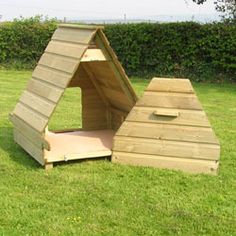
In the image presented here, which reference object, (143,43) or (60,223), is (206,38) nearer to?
(143,43)

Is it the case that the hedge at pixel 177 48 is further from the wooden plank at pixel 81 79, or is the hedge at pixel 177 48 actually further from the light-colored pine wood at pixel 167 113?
the light-colored pine wood at pixel 167 113

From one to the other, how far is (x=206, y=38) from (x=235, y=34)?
0.90m

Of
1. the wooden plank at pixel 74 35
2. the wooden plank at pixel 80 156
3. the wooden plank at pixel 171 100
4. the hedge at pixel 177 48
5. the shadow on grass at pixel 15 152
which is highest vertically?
the wooden plank at pixel 74 35

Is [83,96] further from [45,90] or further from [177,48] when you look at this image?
[177,48]

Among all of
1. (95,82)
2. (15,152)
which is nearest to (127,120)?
(95,82)

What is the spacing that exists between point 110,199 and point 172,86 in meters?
1.61

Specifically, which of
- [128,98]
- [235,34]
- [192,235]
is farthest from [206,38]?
[192,235]

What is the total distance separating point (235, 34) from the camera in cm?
1436

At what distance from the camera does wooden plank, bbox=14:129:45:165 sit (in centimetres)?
552

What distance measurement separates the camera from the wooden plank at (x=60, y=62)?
5.34m

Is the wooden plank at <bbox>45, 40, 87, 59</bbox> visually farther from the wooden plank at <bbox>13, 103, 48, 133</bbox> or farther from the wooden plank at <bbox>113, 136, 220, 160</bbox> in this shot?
the wooden plank at <bbox>113, 136, 220, 160</bbox>

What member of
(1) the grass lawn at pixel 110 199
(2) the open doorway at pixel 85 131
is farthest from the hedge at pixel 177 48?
(1) the grass lawn at pixel 110 199

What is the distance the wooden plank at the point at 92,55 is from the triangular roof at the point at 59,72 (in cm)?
4

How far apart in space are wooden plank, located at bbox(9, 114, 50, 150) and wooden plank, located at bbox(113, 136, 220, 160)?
899 millimetres
